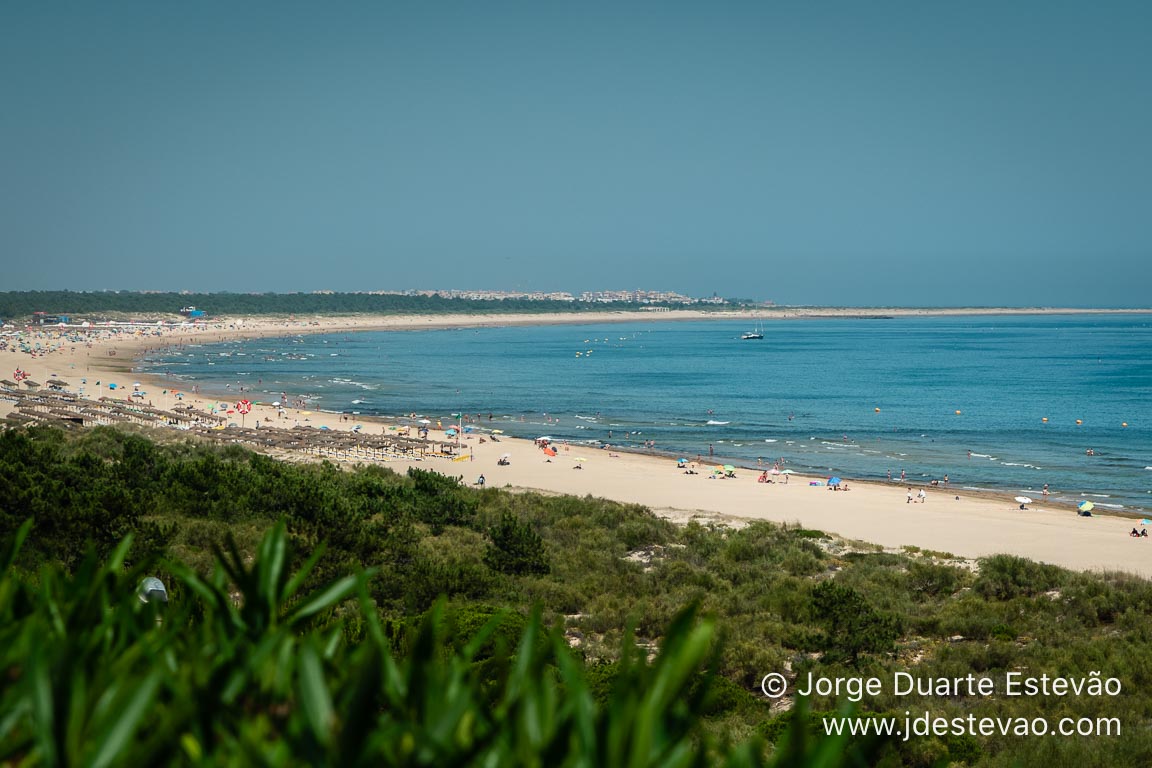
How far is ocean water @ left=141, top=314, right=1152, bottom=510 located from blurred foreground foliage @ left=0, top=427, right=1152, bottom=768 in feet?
60.5

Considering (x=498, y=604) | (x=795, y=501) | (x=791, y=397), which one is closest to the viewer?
(x=498, y=604)

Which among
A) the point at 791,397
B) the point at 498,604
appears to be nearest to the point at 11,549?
the point at 498,604

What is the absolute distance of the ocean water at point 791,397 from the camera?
124 ft

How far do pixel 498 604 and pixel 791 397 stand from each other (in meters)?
48.5

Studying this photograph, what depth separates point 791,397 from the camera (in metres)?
58.8

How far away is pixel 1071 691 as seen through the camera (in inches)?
378

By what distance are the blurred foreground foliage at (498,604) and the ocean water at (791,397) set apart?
18.5 m

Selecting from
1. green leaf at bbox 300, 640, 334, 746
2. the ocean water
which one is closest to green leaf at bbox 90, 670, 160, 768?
green leaf at bbox 300, 640, 334, 746

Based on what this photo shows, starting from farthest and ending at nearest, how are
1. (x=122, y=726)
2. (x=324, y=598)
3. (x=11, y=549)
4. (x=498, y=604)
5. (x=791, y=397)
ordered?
(x=791, y=397)
(x=498, y=604)
(x=11, y=549)
(x=324, y=598)
(x=122, y=726)

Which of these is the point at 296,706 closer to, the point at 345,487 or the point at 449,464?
the point at 345,487

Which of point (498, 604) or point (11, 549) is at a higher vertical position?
point (11, 549)

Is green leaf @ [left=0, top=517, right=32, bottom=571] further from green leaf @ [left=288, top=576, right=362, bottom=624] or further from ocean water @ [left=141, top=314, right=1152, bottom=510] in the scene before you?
ocean water @ [left=141, top=314, right=1152, bottom=510]

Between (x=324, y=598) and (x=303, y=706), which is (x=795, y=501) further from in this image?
(x=303, y=706)

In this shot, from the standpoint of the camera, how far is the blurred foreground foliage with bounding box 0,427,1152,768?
2301 mm
